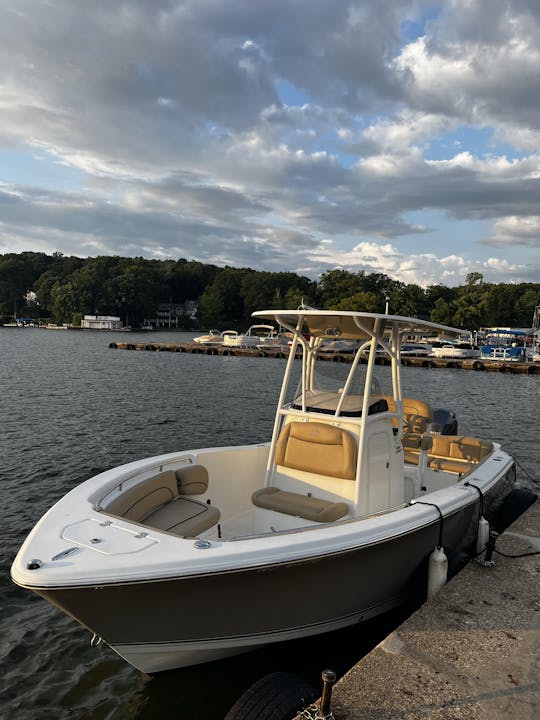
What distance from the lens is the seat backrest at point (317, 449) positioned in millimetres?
5953

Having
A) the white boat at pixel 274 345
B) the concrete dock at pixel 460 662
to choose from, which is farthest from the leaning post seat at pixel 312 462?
the white boat at pixel 274 345

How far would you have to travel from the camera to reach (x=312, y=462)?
6199 millimetres

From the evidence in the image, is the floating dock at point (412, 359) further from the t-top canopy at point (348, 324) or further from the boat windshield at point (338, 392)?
the boat windshield at point (338, 392)

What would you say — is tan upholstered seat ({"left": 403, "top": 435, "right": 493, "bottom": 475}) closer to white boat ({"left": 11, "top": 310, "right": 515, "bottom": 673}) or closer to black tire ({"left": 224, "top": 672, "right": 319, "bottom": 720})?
white boat ({"left": 11, "top": 310, "right": 515, "bottom": 673})

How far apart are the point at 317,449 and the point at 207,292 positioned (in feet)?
375

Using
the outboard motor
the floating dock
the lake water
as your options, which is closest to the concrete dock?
the lake water

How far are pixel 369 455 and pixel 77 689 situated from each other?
3875mm

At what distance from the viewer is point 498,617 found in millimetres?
4648

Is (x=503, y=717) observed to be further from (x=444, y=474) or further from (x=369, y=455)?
(x=444, y=474)

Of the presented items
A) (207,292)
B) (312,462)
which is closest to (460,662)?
(312,462)

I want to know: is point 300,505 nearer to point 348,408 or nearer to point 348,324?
point 348,408

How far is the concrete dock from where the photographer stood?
3459 millimetres

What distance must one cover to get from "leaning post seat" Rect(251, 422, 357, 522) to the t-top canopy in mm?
1309

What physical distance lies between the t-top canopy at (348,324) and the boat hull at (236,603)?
2.31 m
